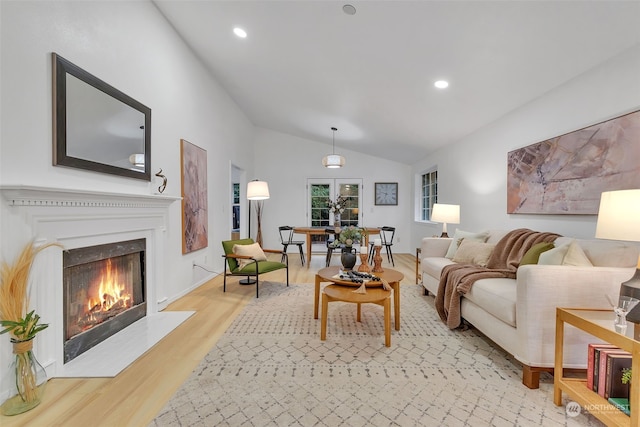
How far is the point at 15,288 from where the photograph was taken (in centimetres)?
169

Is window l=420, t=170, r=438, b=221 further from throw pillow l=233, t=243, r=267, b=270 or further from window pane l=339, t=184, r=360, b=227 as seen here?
throw pillow l=233, t=243, r=267, b=270

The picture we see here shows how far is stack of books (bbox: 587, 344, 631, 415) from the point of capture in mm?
1462

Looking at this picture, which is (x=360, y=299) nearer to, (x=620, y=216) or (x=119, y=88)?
(x=620, y=216)

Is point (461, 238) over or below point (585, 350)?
over

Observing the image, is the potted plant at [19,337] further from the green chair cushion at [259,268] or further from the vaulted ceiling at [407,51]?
the vaulted ceiling at [407,51]

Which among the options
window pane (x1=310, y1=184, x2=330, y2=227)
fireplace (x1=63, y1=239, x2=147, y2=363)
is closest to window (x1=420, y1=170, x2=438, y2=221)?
window pane (x1=310, y1=184, x2=330, y2=227)

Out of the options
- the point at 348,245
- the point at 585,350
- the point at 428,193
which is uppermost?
the point at 428,193

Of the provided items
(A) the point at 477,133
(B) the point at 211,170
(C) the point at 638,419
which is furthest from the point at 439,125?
(C) the point at 638,419

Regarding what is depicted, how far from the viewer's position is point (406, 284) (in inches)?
173

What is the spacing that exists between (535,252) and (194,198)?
12.9 feet

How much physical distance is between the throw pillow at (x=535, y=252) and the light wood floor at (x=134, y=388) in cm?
272

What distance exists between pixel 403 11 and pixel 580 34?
A: 129cm

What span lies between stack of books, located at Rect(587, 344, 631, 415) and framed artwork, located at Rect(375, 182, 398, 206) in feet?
20.0

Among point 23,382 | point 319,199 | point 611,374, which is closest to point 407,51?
point 611,374
